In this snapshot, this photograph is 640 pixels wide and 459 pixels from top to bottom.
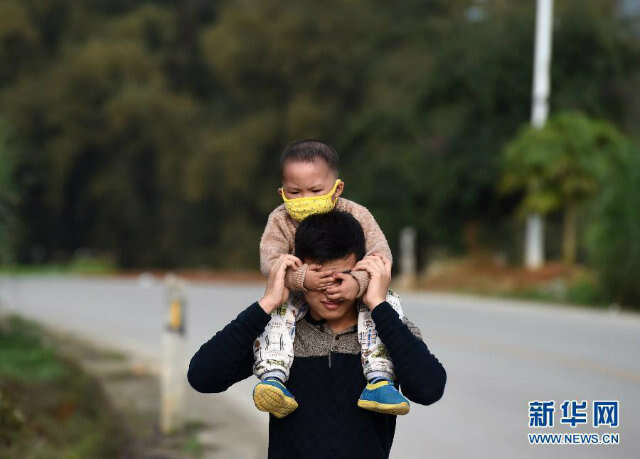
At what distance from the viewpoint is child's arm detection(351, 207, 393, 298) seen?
310cm

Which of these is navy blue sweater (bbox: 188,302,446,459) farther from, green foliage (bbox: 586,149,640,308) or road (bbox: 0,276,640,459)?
green foliage (bbox: 586,149,640,308)

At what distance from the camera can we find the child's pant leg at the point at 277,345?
3.12 meters

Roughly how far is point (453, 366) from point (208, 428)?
14.9ft

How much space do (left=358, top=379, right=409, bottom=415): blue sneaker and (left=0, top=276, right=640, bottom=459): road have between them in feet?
15.5

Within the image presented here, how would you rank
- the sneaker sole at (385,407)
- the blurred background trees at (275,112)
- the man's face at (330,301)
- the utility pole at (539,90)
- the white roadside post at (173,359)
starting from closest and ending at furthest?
the sneaker sole at (385,407)
the man's face at (330,301)
the white roadside post at (173,359)
the utility pole at (539,90)
the blurred background trees at (275,112)

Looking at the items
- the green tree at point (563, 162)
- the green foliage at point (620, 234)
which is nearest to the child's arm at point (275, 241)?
the green foliage at point (620, 234)

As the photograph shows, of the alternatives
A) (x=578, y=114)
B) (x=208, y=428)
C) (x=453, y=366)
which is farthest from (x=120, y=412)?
(x=578, y=114)

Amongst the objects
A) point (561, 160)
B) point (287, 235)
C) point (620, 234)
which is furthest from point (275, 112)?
point (287, 235)

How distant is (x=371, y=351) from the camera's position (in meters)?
3.13

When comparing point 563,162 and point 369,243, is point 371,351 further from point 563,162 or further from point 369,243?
point 563,162

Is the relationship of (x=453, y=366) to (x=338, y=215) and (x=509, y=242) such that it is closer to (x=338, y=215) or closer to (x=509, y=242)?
(x=338, y=215)

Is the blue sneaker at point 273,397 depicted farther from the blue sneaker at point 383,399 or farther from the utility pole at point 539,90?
the utility pole at point 539,90

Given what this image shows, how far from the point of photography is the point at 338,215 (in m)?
3.20

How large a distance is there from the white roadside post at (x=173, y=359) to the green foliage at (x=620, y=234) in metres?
12.9
